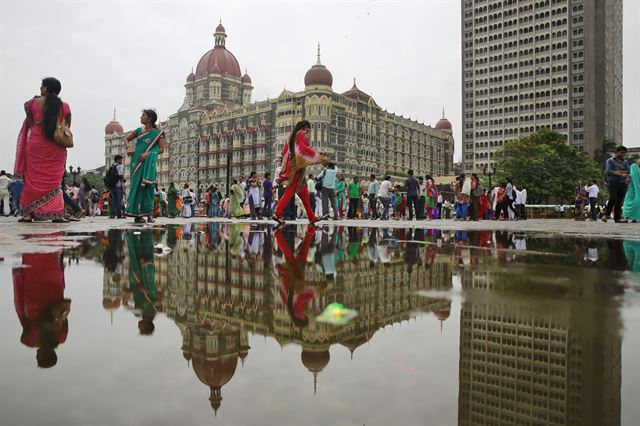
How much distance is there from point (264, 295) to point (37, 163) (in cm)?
676

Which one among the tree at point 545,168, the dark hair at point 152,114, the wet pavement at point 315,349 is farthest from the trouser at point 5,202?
the tree at point 545,168

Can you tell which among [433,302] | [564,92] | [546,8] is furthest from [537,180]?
[433,302]

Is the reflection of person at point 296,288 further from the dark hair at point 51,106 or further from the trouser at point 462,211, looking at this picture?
Answer: the trouser at point 462,211

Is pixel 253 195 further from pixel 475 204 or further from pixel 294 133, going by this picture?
pixel 294 133

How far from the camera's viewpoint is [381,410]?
0.92 m

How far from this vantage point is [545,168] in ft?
157

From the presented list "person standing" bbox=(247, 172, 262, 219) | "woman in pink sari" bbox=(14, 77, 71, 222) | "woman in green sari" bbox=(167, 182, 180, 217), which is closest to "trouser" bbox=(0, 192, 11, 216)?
"woman in green sari" bbox=(167, 182, 180, 217)

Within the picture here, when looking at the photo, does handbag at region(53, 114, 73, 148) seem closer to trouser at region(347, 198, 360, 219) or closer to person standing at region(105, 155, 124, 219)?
person standing at region(105, 155, 124, 219)

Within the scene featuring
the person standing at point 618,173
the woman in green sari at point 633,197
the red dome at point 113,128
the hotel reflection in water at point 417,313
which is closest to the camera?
the hotel reflection in water at point 417,313

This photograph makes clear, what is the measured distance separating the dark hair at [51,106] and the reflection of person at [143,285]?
181 inches

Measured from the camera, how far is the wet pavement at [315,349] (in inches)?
36.5

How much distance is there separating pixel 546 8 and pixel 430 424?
9037 centimetres

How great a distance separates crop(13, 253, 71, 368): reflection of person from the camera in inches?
49.4

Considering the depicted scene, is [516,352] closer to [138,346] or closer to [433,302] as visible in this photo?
[433,302]
